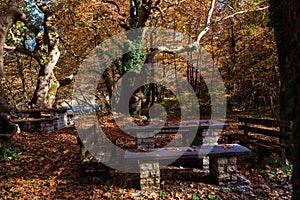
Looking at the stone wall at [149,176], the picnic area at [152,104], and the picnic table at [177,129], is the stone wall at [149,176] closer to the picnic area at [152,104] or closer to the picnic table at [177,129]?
the picnic area at [152,104]

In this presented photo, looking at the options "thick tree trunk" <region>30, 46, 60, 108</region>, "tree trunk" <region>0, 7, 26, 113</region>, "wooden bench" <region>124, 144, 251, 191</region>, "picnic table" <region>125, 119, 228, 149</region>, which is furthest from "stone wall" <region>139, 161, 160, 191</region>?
"thick tree trunk" <region>30, 46, 60, 108</region>

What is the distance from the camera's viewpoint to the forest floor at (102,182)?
4.10m

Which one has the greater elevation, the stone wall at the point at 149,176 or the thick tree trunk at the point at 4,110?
the thick tree trunk at the point at 4,110

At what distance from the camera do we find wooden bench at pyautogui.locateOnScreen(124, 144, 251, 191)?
418 cm

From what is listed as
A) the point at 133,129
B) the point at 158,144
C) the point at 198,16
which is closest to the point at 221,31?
the point at 198,16

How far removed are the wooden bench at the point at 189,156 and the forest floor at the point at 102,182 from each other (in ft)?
0.63

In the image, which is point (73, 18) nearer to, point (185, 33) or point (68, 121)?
point (68, 121)

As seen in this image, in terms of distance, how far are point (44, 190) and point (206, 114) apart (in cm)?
1230

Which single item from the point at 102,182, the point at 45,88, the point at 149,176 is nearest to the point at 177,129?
the point at 149,176

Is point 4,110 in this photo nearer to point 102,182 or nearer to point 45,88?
point 102,182

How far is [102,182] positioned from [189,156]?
6.53 feet

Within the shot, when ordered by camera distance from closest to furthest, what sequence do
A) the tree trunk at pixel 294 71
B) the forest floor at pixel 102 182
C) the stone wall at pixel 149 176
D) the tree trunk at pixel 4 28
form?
the tree trunk at pixel 294 71 < the forest floor at pixel 102 182 < the stone wall at pixel 149 176 < the tree trunk at pixel 4 28

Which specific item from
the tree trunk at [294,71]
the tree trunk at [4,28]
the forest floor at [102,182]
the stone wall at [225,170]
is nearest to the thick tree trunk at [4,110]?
the tree trunk at [4,28]

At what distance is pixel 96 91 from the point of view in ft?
56.3
